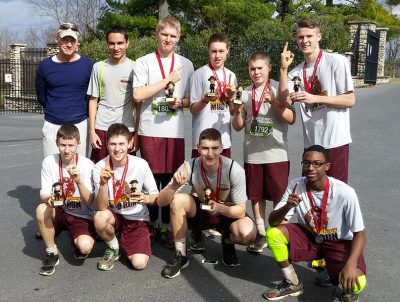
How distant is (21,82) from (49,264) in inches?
835

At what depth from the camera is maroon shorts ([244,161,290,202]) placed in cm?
469

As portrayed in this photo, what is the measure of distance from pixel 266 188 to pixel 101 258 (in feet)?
5.57

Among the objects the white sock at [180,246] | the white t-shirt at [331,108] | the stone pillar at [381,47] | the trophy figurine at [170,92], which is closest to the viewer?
the white t-shirt at [331,108]

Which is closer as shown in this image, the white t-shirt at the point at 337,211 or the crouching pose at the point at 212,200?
the white t-shirt at the point at 337,211

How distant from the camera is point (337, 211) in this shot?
12.3 ft

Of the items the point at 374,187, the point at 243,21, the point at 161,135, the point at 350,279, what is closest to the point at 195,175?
the point at 161,135

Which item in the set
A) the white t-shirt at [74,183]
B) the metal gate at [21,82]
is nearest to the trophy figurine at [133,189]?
the white t-shirt at [74,183]

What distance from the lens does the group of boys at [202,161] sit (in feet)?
12.5

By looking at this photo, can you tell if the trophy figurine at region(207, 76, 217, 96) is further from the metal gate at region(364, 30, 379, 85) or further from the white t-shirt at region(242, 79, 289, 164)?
the metal gate at region(364, 30, 379, 85)

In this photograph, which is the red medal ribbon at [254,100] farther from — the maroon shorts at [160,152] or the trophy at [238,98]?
the maroon shorts at [160,152]

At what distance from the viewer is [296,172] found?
25.5ft

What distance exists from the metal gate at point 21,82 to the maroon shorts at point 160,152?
61.4 ft

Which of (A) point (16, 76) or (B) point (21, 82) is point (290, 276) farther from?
(A) point (16, 76)

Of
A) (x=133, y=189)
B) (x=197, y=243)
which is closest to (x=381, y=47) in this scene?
(x=197, y=243)
